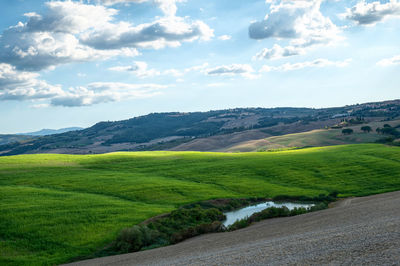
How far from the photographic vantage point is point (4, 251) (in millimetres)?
26859

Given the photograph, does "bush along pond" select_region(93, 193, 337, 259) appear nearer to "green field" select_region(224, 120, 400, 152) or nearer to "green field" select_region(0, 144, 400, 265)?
"green field" select_region(0, 144, 400, 265)

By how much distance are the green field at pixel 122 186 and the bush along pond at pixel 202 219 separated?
5.79 ft

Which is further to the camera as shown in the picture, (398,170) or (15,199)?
(398,170)

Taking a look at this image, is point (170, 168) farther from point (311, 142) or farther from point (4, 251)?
point (311, 142)

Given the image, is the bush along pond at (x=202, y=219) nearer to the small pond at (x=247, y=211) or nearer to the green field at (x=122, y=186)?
the small pond at (x=247, y=211)

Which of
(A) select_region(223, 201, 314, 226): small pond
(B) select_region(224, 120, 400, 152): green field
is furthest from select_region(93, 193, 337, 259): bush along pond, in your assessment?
(B) select_region(224, 120, 400, 152): green field

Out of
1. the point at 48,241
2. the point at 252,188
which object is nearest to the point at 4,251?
the point at 48,241

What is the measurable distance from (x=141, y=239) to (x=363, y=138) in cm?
11971

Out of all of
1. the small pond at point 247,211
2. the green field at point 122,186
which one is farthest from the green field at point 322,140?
the small pond at point 247,211

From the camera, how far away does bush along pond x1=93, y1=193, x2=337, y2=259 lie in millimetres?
28078

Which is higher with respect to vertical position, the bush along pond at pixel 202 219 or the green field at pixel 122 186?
the green field at pixel 122 186

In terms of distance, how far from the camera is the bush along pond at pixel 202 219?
28078 millimetres

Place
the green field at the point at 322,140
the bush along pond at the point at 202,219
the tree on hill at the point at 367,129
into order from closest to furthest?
the bush along pond at the point at 202,219 → the green field at the point at 322,140 → the tree on hill at the point at 367,129

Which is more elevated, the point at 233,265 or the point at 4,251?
the point at 233,265
